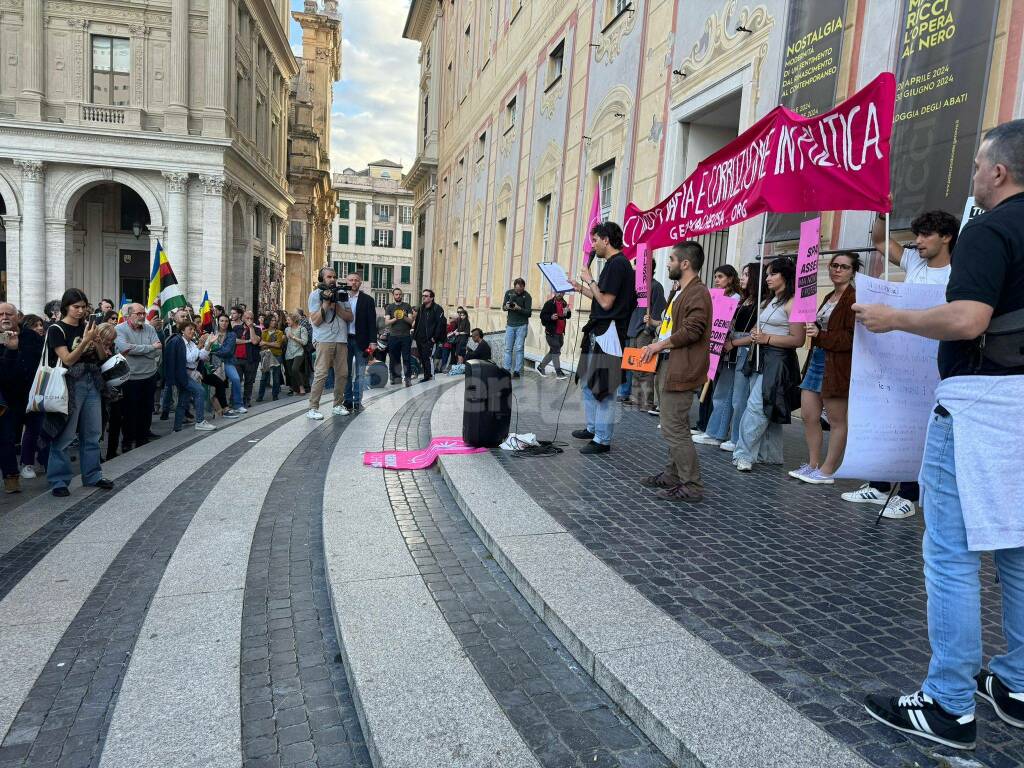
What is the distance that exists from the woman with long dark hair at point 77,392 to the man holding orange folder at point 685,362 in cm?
482

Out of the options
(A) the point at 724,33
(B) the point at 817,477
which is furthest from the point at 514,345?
(B) the point at 817,477

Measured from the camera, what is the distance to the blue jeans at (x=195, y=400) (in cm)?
941

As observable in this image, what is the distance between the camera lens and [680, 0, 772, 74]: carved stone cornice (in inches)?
348

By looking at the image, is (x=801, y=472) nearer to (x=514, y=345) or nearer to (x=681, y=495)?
(x=681, y=495)

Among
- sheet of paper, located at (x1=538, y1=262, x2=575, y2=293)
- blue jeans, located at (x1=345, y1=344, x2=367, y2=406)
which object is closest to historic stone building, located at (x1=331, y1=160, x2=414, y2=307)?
blue jeans, located at (x1=345, y1=344, x2=367, y2=406)

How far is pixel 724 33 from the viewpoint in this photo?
953 cm

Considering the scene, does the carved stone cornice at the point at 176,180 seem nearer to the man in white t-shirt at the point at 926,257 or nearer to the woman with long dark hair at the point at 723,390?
the woman with long dark hair at the point at 723,390

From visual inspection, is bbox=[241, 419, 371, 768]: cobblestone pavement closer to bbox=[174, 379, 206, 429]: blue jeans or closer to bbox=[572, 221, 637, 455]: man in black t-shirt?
bbox=[572, 221, 637, 455]: man in black t-shirt

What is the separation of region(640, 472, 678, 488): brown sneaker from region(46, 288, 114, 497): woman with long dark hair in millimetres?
4667

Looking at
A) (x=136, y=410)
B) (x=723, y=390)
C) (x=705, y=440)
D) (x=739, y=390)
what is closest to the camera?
(x=739, y=390)

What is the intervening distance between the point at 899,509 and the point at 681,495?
151cm

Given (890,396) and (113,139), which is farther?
(113,139)

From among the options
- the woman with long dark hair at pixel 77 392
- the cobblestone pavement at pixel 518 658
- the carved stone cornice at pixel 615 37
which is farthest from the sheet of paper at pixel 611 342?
the carved stone cornice at pixel 615 37

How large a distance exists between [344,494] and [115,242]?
38018 millimetres
